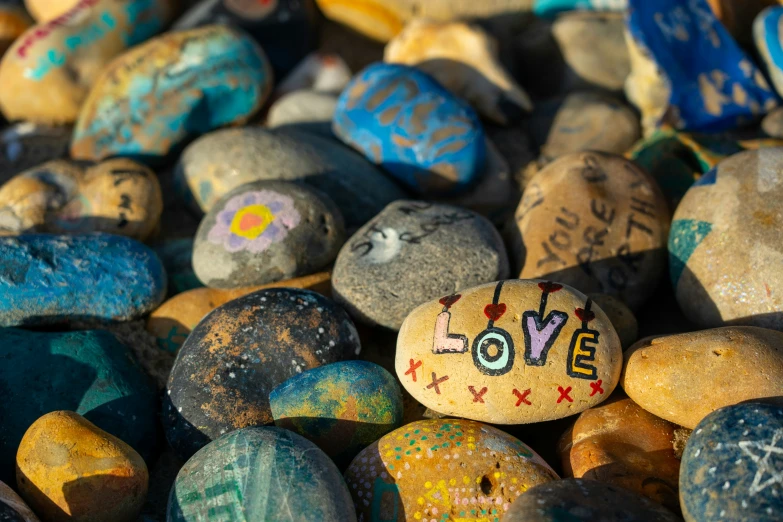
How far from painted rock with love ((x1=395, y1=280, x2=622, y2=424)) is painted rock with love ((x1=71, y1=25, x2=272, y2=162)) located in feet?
8.03

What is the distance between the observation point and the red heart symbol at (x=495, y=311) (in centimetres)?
254

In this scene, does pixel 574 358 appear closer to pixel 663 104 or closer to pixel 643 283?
pixel 643 283

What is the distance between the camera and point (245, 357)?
2799mm

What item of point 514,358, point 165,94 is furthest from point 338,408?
point 165,94

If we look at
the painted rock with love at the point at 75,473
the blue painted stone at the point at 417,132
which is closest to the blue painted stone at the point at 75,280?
the painted rock with love at the point at 75,473

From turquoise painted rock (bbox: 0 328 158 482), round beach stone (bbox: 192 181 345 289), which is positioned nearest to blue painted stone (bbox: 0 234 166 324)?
turquoise painted rock (bbox: 0 328 158 482)

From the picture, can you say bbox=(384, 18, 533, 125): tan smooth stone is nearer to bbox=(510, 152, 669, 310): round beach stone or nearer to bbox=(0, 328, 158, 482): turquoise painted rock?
bbox=(510, 152, 669, 310): round beach stone

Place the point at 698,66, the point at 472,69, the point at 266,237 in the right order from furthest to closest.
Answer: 1. the point at 472,69
2. the point at 698,66
3. the point at 266,237

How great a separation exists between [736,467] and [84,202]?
322cm

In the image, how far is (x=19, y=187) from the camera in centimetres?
370

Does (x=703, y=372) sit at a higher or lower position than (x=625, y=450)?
higher

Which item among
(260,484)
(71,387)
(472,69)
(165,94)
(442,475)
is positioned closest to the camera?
(260,484)

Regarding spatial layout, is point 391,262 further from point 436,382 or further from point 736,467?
point 736,467

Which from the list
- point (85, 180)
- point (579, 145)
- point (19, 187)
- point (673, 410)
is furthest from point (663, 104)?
point (19, 187)
